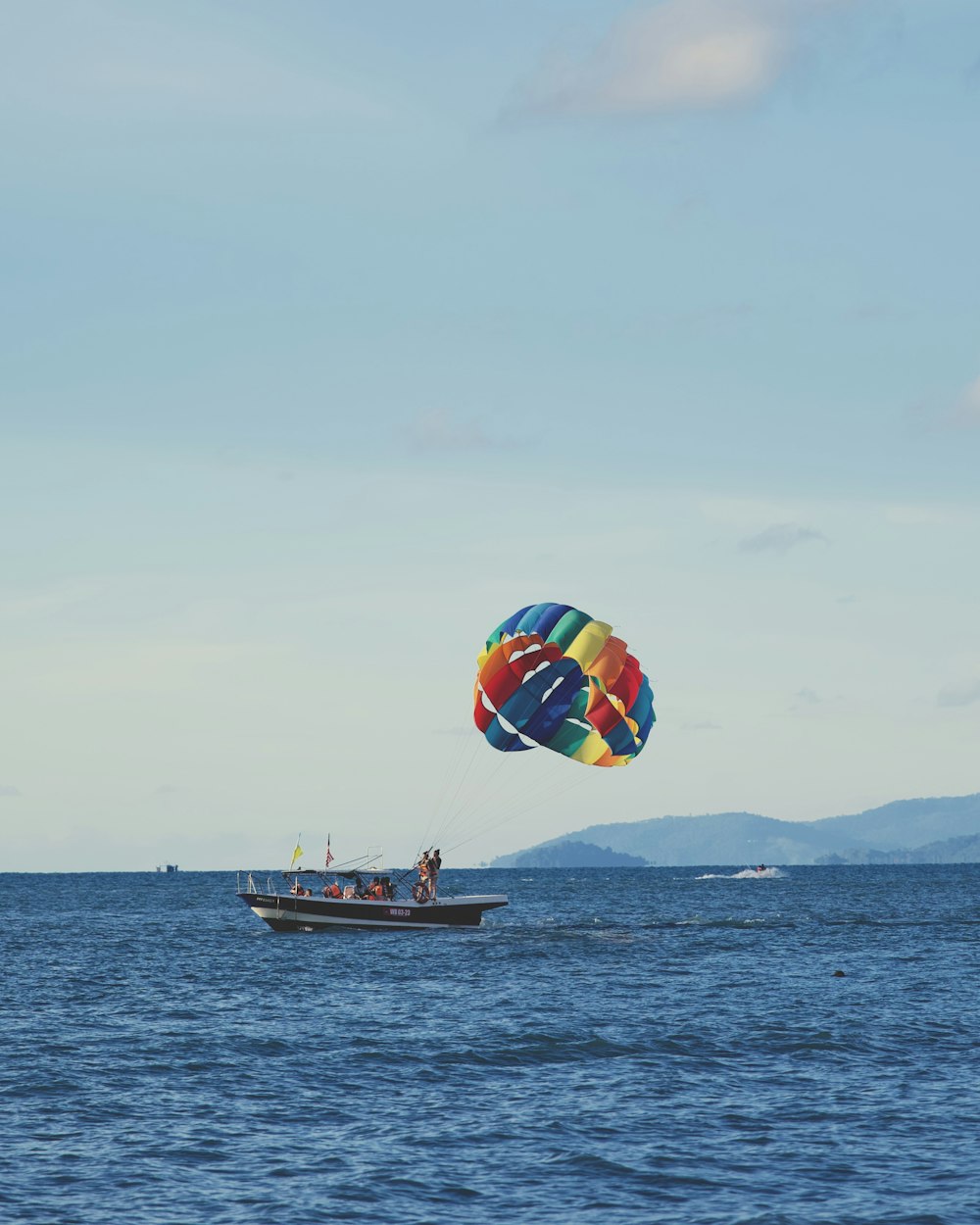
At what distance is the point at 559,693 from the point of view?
61.2 meters

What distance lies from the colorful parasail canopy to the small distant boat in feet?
38.1

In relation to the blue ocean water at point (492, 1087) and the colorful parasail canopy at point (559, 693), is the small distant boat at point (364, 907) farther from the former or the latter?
the colorful parasail canopy at point (559, 693)

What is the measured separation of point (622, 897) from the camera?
148 metres

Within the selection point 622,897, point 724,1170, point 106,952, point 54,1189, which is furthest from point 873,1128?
point 622,897

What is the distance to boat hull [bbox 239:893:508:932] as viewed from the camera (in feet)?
228

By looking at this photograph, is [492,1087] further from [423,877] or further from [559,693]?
[423,877]

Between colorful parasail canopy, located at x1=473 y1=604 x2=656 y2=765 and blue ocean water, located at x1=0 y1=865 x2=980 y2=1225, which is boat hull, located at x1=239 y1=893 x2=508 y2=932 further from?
colorful parasail canopy, located at x1=473 y1=604 x2=656 y2=765

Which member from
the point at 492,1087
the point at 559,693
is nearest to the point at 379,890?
the point at 559,693

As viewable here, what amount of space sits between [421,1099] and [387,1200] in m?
7.82

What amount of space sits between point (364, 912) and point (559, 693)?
51.9 feet

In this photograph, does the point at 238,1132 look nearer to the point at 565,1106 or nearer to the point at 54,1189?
the point at 54,1189

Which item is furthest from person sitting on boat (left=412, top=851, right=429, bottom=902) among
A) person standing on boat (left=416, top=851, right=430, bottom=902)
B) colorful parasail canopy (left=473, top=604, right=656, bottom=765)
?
colorful parasail canopy (left=473, top=604, right=656, bottom=765)

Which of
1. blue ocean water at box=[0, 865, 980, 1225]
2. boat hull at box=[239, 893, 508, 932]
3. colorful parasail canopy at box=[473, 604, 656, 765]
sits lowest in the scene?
blue ocean water at box=[0, 865, 980, 1225]

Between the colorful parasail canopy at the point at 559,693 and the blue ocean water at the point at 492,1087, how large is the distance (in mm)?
8870
